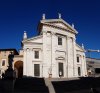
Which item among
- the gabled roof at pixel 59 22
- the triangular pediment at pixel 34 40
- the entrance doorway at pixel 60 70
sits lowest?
the entrance doorway at pixel 60 70

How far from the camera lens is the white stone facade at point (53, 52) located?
1641 inches

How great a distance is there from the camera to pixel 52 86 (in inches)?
1182

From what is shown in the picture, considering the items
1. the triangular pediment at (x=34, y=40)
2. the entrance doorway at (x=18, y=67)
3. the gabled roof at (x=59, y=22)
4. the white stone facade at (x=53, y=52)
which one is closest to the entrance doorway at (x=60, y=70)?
the white stone facade at (x=53, y=52)

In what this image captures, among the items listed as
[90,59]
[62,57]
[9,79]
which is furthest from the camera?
[90,59]

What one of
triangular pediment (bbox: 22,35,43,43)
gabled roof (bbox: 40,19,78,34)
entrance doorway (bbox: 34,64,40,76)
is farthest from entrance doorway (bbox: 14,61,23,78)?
gabled roof (bbox: 40,19,78,34)

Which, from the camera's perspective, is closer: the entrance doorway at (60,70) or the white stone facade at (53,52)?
the white stone facade at (53,52)

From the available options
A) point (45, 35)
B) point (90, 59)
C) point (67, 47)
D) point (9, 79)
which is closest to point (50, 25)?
point (45, 35)

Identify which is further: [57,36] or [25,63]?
[57,36]

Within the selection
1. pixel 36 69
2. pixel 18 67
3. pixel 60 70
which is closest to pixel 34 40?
pixel 36 69

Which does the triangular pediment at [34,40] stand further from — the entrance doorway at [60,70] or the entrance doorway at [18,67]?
the entrance doorway at [18,67]

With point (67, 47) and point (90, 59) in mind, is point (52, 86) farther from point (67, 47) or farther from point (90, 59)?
point (90, 59)

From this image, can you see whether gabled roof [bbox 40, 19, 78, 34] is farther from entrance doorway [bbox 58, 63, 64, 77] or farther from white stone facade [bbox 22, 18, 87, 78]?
entrance doorway [bbox 58, 63, 64, 77]

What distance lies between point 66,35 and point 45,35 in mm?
4885

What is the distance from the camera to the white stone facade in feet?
137
